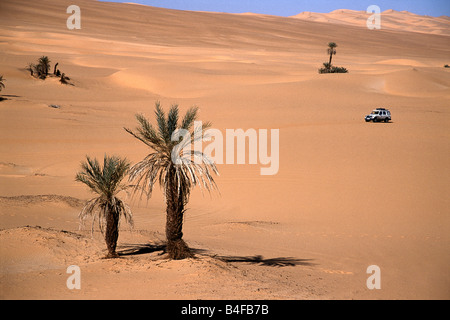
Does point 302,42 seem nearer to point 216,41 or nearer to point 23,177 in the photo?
point 216,41

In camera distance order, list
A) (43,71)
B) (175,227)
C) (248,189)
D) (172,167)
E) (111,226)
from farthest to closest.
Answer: (43,71) → (248,189) → (111,226) → (175,227) → (172,167)

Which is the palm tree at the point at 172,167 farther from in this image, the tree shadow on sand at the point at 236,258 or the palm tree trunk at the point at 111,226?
the tree shadow on sand at the point at 236,258

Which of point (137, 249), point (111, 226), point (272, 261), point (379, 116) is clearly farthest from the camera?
point (379, 116)

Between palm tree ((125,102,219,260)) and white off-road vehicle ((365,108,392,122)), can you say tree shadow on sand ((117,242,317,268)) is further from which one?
white off-road vehicle ((365,108,392,122))

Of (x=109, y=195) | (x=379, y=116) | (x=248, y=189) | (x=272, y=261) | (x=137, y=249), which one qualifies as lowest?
(x=272, y=261)

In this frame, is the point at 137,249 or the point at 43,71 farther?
the point at 43,71

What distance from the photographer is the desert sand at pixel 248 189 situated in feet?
34.4

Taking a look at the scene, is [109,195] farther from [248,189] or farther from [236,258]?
[248,189]

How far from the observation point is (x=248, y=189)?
65.6 ft

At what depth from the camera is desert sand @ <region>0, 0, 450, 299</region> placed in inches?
413

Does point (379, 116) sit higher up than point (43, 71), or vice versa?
point (43, 71)

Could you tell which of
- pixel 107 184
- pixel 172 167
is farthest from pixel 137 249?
pixel 172 167

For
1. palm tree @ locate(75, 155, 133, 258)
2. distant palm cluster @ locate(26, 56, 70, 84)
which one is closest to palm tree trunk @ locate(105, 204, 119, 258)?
palm tree @ locate(75, 155, 133, 258)
